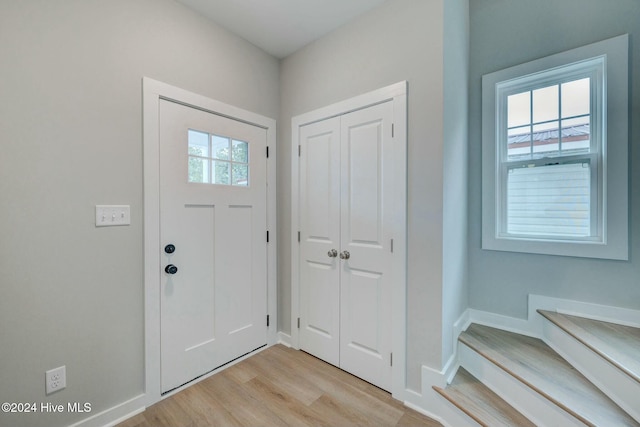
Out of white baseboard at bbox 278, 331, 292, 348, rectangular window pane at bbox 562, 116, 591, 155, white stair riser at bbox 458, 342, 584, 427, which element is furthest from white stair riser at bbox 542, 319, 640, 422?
white baseboard at bbox 278, 331, 292, 348

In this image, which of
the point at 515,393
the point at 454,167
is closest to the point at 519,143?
the point at 454,167

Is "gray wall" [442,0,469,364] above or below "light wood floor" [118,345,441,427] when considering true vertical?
above

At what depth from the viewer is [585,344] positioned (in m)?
1.49

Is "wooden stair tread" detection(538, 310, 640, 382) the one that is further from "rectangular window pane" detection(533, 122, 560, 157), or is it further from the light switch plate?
the light switch plate

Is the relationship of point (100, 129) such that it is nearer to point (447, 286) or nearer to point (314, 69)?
point (314, 69)

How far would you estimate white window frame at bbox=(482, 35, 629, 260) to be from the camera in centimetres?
168

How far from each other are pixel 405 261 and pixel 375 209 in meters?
0.43

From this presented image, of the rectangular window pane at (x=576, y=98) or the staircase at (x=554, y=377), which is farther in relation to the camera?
the rectangular window pane at (x=576, y=98)

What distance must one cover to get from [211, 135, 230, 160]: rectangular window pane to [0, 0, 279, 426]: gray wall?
48 cm

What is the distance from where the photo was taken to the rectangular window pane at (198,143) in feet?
6.35

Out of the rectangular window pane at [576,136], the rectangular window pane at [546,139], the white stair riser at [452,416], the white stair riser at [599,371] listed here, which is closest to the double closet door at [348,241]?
the white stair riser at [452,416]

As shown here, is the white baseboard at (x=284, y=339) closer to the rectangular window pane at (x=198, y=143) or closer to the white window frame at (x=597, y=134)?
the rectangular window pane at (x=198, y=143)

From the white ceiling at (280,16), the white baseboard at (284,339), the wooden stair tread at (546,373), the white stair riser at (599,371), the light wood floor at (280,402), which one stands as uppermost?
the white ceiling at (280,16)

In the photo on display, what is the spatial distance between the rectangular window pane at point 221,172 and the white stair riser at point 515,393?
2.18 m
